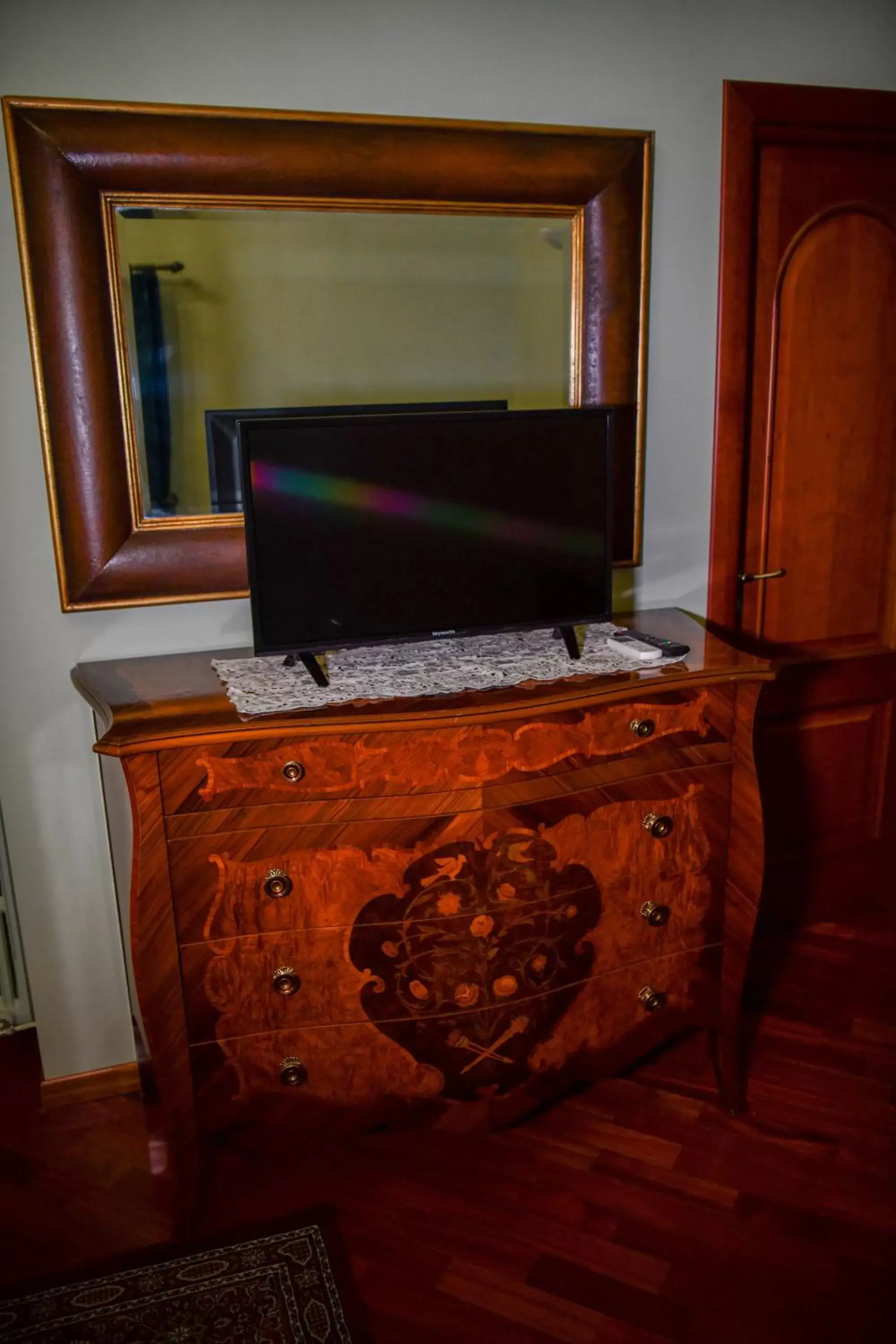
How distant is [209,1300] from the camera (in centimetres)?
169

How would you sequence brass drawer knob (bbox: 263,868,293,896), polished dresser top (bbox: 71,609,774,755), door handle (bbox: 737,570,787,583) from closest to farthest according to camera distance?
polished dresser top (bbox: 71,609,774,755)
brass drawer knob (bbox: 263,868,293,896)
door handle (bbox: 737,570,787,583)

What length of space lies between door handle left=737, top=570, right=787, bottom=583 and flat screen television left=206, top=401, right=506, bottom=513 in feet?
2.67

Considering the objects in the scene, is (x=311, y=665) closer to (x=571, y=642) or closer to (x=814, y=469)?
(x=571, y=642)

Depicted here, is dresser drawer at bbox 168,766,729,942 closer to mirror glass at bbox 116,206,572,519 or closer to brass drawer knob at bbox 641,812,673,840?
brass drawer knob at bbox 641,812,673,840

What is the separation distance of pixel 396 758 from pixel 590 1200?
938 millimetres

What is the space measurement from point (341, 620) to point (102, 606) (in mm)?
501

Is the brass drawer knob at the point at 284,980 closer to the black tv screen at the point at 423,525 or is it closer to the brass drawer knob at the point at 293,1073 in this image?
the brass drawer knob at the point at 293,1073

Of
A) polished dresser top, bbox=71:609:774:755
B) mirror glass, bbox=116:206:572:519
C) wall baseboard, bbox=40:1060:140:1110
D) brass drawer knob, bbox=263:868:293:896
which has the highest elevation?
mirror glass, bbox=116:206:572:519

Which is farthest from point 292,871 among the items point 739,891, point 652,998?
point 739,891

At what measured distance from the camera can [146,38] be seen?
1.79m

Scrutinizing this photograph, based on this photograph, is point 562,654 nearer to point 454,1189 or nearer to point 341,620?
point 341,620

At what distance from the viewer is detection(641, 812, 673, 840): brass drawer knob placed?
1.88 meters

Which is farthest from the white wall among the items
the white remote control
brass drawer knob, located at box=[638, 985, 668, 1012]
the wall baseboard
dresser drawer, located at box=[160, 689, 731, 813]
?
brass drawer knob, located at box=[638, 985, 668, 1012]

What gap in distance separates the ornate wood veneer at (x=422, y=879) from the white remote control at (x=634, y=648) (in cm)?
6
